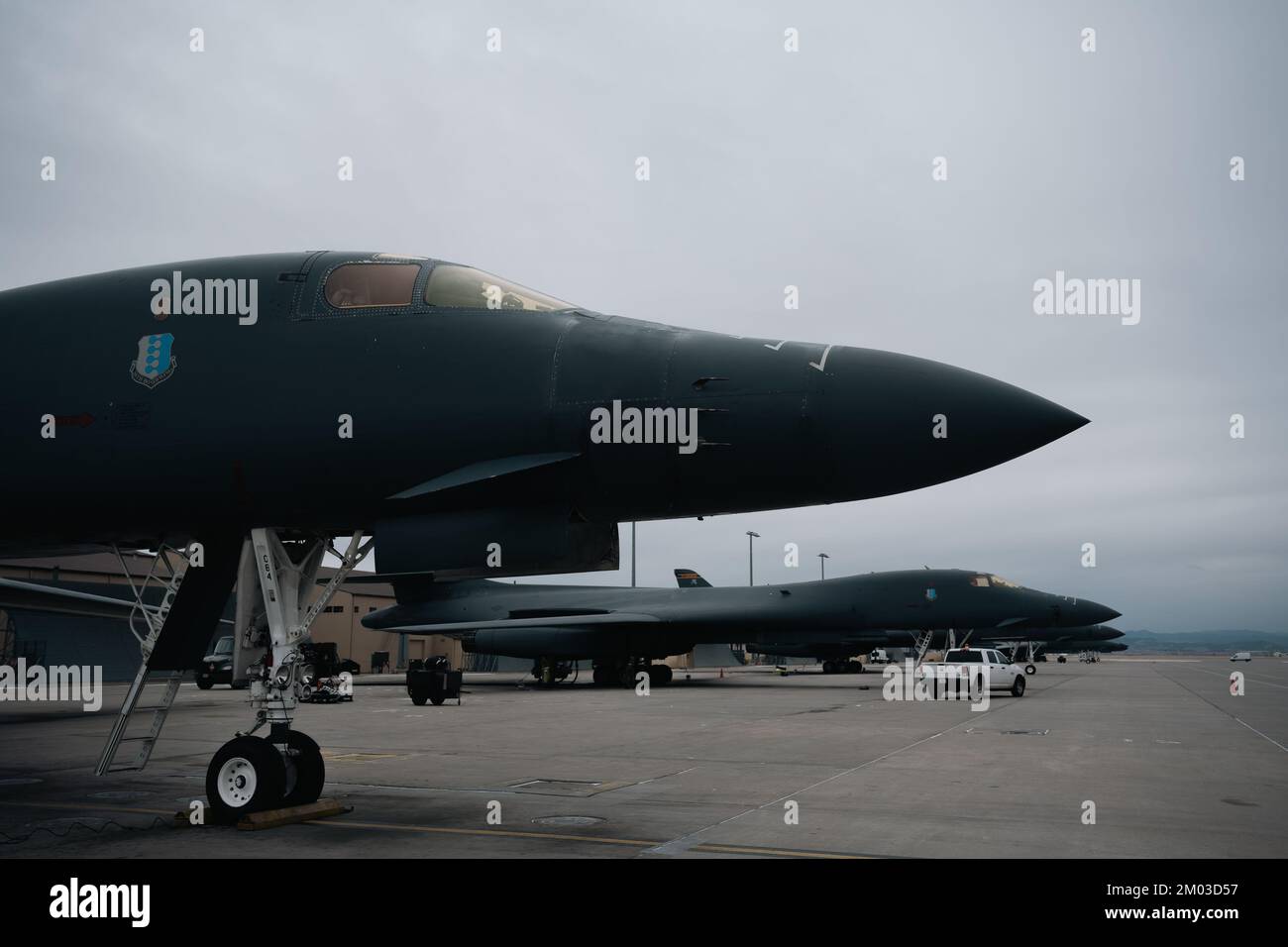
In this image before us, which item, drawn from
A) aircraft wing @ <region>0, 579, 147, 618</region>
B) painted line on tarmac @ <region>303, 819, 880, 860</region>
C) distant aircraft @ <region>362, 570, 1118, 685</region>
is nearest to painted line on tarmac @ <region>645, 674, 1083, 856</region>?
painted line on tarmac @ <region>303, 819, 880, 860</region>

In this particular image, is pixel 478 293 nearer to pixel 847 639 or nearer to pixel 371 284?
pixel 371 284

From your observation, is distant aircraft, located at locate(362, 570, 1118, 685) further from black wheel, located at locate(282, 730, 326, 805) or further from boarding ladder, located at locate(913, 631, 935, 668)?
black wheel, located at locate(282, 730, 326, 805)

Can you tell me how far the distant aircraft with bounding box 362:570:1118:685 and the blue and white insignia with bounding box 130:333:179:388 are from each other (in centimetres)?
2536

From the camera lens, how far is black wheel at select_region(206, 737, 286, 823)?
808 cm

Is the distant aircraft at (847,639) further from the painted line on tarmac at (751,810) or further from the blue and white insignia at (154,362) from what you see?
the blue and white insignia at (154,362)

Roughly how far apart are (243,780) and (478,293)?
4.52 metres

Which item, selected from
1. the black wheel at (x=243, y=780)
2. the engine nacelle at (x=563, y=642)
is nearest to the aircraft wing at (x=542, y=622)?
the engine nacelle at (x=563, y=642)

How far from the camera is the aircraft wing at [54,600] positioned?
20.6 metres

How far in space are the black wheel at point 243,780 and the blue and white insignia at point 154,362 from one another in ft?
10.1

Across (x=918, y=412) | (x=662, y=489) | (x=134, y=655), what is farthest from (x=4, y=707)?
(x=918, y=412)

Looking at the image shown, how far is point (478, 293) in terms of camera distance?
779 cm

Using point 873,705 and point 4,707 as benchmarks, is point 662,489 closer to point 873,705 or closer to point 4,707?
point 873,705

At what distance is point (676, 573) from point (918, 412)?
39.9 metres

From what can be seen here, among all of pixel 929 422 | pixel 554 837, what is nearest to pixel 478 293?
pixel 929 422
